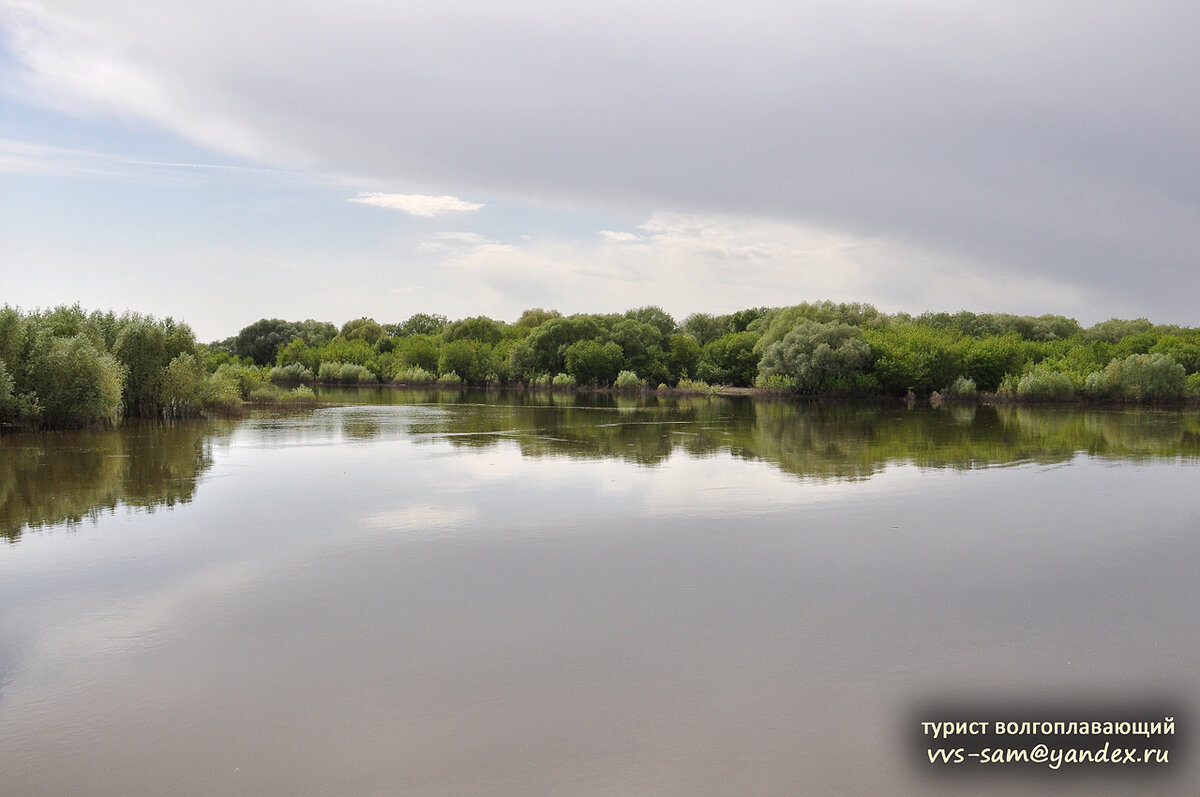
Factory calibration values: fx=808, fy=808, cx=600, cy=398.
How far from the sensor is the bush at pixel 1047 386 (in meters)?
48.7

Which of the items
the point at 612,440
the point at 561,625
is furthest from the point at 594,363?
the point at 561,625

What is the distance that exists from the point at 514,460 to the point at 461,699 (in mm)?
13695

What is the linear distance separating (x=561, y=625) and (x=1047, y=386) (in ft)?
163

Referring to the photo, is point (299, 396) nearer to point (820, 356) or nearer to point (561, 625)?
point (820, 356)

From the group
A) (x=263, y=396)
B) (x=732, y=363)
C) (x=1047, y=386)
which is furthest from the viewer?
(x=732, y=363)

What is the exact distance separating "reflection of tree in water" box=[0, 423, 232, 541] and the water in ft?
0.45

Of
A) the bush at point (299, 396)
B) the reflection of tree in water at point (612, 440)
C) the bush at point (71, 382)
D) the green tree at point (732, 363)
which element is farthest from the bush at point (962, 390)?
the bush at point (71, 382)

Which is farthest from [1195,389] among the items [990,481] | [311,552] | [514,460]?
[311,552]

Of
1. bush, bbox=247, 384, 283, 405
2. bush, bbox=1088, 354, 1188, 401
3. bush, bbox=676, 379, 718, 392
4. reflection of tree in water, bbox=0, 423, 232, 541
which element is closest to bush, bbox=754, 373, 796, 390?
bush, bbox=676, 379, 718, 392

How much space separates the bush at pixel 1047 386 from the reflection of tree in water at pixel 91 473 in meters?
45.2

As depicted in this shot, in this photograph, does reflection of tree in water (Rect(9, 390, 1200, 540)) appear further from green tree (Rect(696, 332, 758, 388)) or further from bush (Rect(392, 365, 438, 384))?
bush (Rect(392, 365, 438, 384))

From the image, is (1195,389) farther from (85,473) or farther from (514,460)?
(85,473)

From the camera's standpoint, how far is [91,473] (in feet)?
54.6

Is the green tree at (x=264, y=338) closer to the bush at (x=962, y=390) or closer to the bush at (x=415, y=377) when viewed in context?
the bush at (x=415, y=377)
